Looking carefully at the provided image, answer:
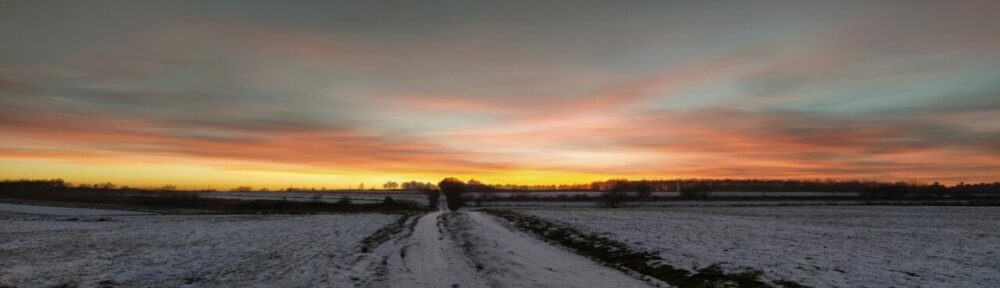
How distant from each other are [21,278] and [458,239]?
16491mm

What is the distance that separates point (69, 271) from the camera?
52.9 ft

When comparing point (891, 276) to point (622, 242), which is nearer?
point (891, 276)

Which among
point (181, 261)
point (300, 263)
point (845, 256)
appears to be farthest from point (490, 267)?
point (845, 256)

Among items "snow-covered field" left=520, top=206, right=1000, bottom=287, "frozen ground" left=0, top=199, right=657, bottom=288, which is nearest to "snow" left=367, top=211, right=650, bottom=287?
"frozen ground" left=0, top=199, right=657, bottom=288

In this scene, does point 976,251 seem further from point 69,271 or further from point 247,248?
point 69,271

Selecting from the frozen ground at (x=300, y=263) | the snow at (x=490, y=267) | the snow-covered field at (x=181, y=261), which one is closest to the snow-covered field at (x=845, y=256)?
the snow at (x=490, y=267)

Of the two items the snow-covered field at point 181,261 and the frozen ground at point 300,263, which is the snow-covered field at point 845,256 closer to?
the frozen ground at point 300,263

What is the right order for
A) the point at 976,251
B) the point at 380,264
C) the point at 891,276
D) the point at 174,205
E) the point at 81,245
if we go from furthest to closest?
the point at 174,205
the point at 81,245
the point at 976,251
the point at 380,264
the point at 891,276

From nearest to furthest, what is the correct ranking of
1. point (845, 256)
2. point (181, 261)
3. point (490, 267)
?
1. point (490, 267)
2. point (181, 261)
3. point (845, 256)

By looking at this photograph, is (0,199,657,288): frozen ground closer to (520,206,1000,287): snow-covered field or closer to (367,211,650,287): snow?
(367,211,650,287): snow

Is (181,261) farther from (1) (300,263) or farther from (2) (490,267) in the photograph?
(2) (490,267)

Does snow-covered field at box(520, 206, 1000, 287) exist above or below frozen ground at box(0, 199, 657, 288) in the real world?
below

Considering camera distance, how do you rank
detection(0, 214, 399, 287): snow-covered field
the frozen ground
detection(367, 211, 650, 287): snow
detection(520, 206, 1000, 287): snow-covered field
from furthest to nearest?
detection(0, 214, 399, 287): snow-covered field, detection(520, 206, 1000, 287): snow-covered field, the frozen ground, detection(367, 211, 650, 287): snow

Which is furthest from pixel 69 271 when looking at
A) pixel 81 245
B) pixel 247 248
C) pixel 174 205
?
pixel 174 205
